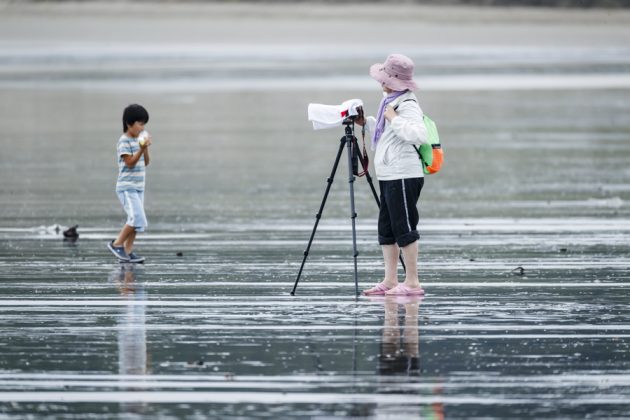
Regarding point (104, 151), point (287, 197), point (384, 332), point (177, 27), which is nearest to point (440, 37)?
point (177, 27)

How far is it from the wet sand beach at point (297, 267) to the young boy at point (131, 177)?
25 cm

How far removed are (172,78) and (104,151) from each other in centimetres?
1642

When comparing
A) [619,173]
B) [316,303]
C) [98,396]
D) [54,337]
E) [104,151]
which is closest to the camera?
[98,396]

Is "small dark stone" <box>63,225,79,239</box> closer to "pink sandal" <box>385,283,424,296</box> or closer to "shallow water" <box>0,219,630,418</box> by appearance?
"shallow water" <box>0,219,630,418</box>

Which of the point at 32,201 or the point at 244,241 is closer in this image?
the point at 244,241

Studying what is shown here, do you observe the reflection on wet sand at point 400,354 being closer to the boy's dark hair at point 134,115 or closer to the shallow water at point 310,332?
the shallow water at point 310,332

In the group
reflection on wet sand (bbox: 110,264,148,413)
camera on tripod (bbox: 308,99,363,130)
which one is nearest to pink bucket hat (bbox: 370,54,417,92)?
camera on tripod (bbox: 308,99,363,130)

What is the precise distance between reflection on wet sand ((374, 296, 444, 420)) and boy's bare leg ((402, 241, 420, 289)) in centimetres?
11

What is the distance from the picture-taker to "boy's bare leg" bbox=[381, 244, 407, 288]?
1048 centimetres

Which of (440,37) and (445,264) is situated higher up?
(440,37)

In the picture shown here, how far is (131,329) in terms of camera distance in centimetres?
926

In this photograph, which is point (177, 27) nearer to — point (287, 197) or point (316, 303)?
point (287, 197)

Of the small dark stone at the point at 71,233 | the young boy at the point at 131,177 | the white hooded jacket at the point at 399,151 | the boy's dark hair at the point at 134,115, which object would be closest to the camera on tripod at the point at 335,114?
the white hooded jacket at the point at 399,151

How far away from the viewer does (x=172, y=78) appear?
38.8 m
